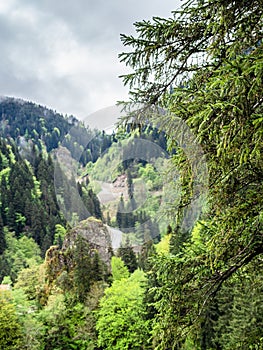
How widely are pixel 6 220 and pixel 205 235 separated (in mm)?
58676

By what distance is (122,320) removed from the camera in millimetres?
18703

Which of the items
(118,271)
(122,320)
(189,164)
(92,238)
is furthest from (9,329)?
(189,164)

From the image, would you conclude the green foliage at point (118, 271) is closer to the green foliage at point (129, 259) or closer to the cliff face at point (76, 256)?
the cliff face at point (76, 256)

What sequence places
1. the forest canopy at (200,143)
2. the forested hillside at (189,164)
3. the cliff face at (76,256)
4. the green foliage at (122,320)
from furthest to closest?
the cliff face at (76,256) → the green foliage at (122,320) → the forest canopy at (200,143) → the forested hillside at (189,164)

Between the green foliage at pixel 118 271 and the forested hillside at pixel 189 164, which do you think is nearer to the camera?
the forested hillside at pixel 189 164

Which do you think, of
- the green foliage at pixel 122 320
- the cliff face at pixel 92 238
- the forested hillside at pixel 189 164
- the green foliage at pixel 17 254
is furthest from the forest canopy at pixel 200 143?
the green foliage at pixel 17 254

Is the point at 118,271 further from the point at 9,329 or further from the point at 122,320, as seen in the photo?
the point at 9,329

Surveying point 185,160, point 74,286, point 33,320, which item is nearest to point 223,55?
point 185,160

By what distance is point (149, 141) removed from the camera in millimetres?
5965

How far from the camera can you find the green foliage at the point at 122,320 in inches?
719

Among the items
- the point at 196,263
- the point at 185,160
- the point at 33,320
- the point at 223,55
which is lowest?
the point at 33,320

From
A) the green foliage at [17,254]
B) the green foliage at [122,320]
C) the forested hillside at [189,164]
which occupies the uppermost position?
the forested hillside at [189,164]

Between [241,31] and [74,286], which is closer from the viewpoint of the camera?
[241,31]

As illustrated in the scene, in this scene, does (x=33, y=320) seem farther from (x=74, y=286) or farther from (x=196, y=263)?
(x=196, y=263)
